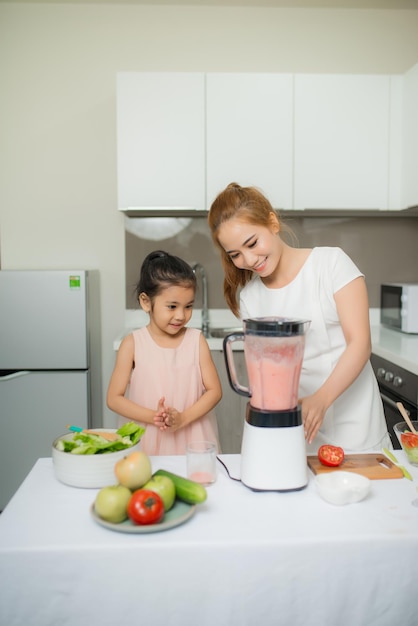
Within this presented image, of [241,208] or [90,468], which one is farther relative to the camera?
[241,208]

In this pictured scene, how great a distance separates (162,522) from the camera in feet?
3.19

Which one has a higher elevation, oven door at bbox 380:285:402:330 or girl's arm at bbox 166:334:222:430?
oven door at bbox 380:285:402:330

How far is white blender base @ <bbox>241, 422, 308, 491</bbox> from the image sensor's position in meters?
1.10

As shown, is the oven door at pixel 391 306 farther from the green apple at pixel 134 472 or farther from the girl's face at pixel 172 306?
the green apple at pixel 134 472

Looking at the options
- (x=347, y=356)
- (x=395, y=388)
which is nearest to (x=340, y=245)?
(x=395, y=388)

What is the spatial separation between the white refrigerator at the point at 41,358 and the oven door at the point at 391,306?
1.53 metres

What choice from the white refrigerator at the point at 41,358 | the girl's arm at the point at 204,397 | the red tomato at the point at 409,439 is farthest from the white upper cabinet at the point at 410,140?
the red tomato at the point at 409,439

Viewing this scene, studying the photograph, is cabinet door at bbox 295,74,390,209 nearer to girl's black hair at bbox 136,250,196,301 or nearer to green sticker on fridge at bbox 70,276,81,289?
green sticker on fridge at bbox 70,276,81,289

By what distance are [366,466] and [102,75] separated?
2.63 meters

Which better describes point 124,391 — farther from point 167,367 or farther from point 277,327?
point 277,327

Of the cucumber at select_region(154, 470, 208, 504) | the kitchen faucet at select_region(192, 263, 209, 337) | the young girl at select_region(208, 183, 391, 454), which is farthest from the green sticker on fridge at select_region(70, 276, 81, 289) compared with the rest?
the cucumber at select_region(154, 470, 208, 504)

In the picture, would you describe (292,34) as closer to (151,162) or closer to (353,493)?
(151,162)

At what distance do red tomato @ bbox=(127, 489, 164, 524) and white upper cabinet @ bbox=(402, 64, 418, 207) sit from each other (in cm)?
219

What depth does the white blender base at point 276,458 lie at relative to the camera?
3.61 feet
